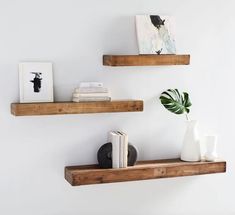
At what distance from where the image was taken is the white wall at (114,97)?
2.36 meters

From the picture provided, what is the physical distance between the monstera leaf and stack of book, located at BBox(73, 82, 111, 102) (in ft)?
1.13

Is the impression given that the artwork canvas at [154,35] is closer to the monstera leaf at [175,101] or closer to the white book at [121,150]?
the monstera leaf at [175,101]

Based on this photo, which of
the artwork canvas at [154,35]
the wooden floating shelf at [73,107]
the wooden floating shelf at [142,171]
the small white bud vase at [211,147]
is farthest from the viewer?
the small white bud vase at [211,147]

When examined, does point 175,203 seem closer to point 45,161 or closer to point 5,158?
point 45,161

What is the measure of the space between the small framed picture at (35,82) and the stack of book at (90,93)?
0.14m

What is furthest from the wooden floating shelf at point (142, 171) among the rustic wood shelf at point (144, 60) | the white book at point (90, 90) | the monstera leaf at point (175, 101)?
the rustic wood shelf at point (144, 60)

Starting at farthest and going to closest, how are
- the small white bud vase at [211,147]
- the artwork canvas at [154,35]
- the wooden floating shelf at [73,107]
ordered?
the small white bud vase at [211,147], the artwork canvas at [154,35], the wooden floating shelf at [73,107]

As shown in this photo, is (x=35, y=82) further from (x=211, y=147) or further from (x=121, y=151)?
(x=211, y=147)

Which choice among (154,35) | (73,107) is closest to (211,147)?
(154,35)

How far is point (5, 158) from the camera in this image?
7.72 ft

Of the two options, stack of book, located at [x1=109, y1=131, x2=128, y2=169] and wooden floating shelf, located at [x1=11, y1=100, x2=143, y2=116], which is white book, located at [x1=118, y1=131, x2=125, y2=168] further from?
wooden floating shelf, located at [x1=11, y1=100, x2=143, y2=116]

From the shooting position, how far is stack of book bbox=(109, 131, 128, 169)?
7.83 ft

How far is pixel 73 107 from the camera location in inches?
91.0

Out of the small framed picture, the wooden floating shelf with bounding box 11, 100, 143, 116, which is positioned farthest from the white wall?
the wooden floating shelf with bounding box 11, 100, 143, 116
